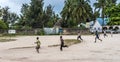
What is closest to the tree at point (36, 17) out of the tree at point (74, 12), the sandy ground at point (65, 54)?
the tree at point (74, 12)

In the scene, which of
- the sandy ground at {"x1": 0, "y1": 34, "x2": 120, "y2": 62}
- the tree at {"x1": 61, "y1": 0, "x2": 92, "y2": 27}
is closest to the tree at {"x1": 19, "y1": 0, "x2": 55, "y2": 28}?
the tree at {"x1": 61, "y1": 0, "x2": 92, "y2": 27}

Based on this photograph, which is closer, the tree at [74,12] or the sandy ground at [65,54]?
the sandy ground at [65,54]

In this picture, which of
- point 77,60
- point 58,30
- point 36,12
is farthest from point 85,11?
point 77,60

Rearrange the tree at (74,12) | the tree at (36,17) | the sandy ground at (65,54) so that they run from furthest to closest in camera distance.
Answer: the tree at (36,17)
the tree at (74,12)
the sandy ground at (65,54)

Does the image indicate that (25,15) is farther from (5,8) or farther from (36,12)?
(5,8)

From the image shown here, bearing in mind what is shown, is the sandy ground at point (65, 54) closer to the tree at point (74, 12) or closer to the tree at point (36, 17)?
the tree at point (74, 12)

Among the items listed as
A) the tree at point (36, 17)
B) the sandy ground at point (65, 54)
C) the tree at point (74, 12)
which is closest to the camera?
the sandy ground at point (65, 54)

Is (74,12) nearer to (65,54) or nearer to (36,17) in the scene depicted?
(36,17)

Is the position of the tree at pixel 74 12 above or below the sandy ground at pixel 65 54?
above

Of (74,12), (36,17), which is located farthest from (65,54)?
(36,17)

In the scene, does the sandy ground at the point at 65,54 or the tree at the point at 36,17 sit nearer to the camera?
the sandy ground at the point at 65,54

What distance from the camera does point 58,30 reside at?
293ft

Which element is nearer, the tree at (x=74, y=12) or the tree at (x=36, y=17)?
the tree at (x=74, y=12)

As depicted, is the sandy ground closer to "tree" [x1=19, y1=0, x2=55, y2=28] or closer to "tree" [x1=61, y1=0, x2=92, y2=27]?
"tree" [x1=61, y1=0, x2=92, y2=27]
